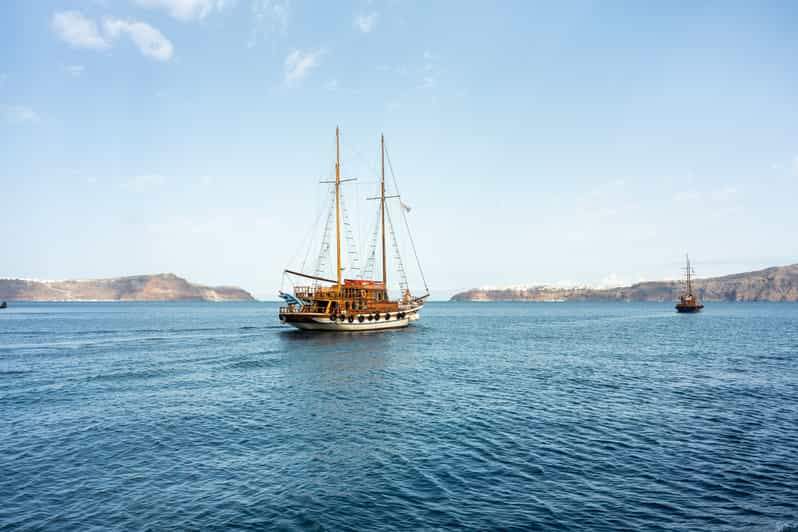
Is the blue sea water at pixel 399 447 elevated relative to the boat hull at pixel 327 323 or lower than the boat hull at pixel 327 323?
lower

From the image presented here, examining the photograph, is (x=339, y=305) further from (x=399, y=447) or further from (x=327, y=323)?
(x=399, y=447)

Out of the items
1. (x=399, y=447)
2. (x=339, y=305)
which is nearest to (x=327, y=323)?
(x=339, y=305)

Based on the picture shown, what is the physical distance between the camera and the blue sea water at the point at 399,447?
1206 cm

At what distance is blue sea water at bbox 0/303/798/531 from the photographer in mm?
12062

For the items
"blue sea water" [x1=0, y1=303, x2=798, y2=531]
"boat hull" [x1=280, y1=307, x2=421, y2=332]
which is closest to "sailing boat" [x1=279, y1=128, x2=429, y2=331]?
"boat hull" [x1=280, y1=307, x2=421, y2=332]

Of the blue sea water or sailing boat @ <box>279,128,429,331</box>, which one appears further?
sailing boat @ <box>279,128,429,331</box>

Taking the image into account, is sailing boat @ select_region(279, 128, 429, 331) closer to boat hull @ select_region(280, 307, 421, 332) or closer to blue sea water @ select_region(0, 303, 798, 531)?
boat hull @ select_region(280, 307, 421, 332)

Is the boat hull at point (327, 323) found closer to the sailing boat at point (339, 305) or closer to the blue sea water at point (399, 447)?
the sailing boat at point (339, 305)

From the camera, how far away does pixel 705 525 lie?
11180 mm

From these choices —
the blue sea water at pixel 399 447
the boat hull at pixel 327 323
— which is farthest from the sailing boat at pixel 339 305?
the blue sea water at pixel 399 447

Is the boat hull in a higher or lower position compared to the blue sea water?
higher

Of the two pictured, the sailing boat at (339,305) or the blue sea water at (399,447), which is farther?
the sailing boat at (339,305)

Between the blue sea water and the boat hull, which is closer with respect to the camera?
the blue sea water

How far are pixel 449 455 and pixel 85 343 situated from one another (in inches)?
2358
